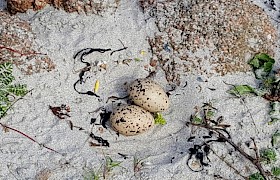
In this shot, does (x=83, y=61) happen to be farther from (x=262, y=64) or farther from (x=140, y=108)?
(x=262, y=64)

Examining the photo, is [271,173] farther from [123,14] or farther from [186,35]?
[123,14]

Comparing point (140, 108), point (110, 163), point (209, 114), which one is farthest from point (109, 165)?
point (209, 114)

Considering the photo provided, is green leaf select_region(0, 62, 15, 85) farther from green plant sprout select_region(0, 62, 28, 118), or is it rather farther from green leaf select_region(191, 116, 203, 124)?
green leaf select_region(191, 116, 203, 124)

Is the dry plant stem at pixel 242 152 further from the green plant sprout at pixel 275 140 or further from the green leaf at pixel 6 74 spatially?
the green leaf at pixel 6 74

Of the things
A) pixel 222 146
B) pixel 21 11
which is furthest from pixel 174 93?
pixel 21 11

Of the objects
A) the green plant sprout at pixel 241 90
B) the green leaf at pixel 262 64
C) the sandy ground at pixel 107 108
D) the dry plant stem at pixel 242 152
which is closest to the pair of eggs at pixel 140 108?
the sandy ground at pixel 107 108

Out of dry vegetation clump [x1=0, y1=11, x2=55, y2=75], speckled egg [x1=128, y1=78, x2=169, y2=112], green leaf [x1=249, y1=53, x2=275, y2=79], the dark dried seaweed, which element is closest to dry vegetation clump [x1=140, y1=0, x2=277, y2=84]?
green leaf [x1=249, y1=53, x2=275, y2=79]
